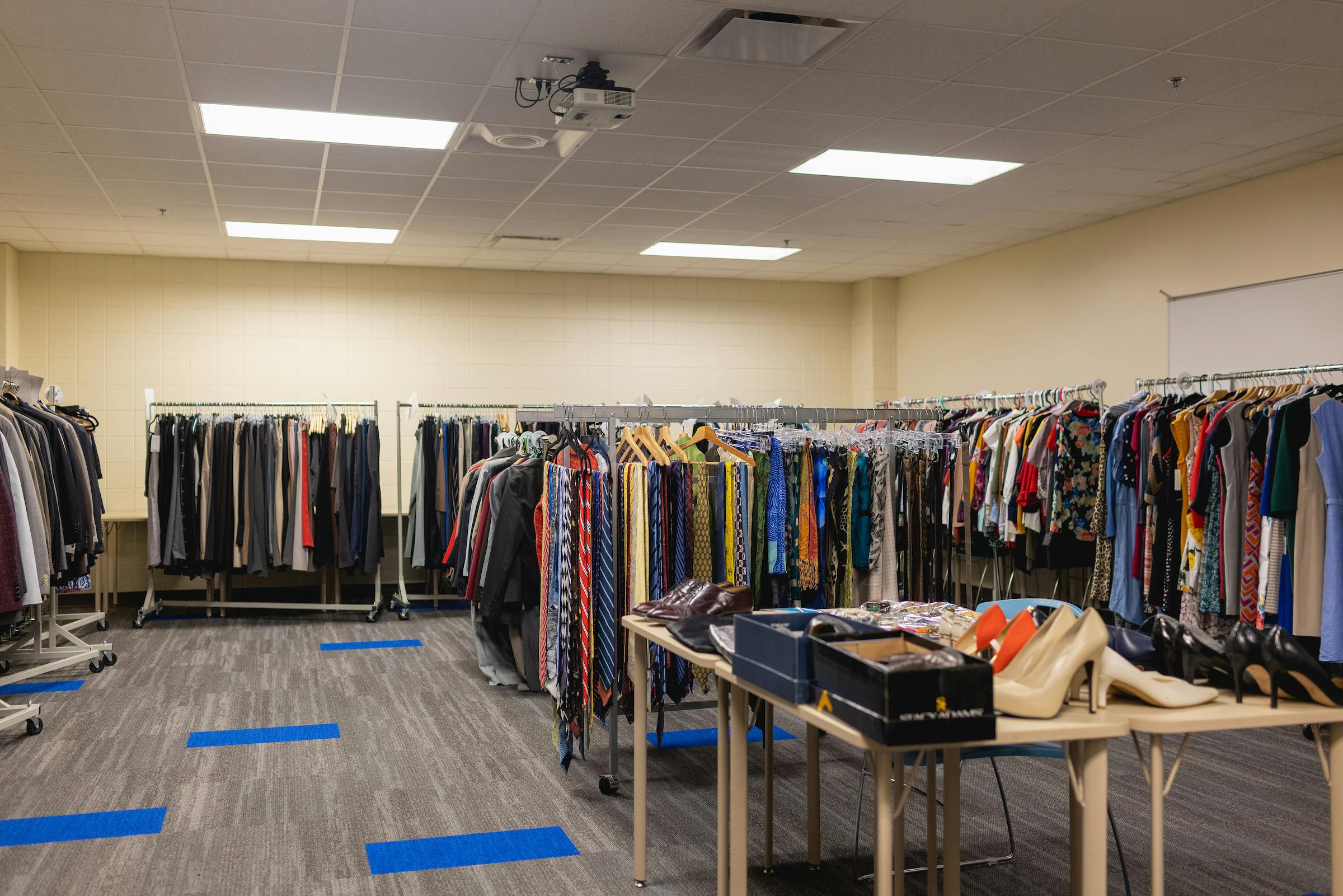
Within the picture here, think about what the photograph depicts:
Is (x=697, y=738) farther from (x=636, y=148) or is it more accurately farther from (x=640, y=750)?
(x=636, y=148)

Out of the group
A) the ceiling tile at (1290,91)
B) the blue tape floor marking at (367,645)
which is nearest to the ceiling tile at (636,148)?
the ceiling tile at (1290,91)

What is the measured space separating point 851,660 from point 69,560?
512 cm

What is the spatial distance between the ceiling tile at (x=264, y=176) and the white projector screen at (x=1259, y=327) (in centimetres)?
544

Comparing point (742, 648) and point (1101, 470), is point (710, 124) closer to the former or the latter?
point (1101, 470)

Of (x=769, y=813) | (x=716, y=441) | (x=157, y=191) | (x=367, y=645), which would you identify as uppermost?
(x=157, y=191)

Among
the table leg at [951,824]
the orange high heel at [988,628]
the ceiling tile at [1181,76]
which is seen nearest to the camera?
the orange high heel at [988,628]

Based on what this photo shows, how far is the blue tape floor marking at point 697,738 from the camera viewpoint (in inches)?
188

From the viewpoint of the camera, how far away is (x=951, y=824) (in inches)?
106

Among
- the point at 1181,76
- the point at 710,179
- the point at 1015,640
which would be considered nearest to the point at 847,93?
the point at 1181,76

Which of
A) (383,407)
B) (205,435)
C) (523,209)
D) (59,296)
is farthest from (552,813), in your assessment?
(59,296)

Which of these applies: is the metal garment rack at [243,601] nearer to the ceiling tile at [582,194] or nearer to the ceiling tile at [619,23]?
the ceiling tile at [582,194]

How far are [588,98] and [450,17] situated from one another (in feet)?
2.13

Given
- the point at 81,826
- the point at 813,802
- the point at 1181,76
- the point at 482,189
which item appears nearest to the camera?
the point at 813,802

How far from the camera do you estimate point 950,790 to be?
2.70 metres
